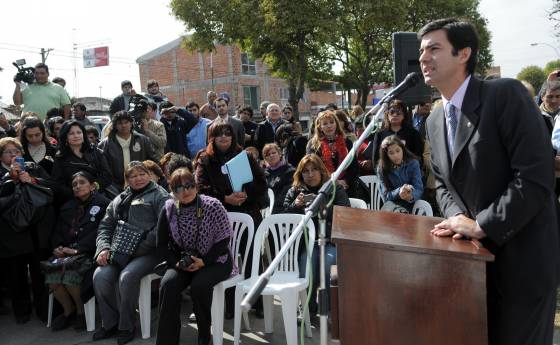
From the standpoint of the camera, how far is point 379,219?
2.25 m

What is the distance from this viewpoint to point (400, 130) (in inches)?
229

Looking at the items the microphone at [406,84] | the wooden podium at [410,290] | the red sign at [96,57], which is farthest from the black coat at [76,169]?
the red sign at [96,57]

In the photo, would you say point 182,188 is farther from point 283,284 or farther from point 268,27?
point 268,27

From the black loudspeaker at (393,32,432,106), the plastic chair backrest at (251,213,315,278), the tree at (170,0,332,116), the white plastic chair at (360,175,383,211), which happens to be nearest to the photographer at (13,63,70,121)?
the plastic chair backrest at (251,213,315,278)

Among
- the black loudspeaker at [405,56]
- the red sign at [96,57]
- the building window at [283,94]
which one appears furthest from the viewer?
the red sign at [96,57]

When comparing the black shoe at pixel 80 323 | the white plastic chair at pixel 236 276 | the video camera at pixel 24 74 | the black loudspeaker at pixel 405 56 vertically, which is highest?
the video camera at pixel 24 74

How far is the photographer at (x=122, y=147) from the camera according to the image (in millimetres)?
5461

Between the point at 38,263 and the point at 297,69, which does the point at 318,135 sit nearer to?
the point at 38,263

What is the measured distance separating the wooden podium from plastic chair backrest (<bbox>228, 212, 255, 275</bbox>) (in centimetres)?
253

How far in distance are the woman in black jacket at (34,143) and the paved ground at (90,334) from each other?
5.46 ft

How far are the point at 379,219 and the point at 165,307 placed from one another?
7.17ft

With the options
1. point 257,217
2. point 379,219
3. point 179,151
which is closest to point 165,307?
point 257,217

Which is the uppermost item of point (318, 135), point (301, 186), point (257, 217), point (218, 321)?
point (318, 135)

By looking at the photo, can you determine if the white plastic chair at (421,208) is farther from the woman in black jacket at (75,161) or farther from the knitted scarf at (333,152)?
the woman in black jacket at (75,161)
